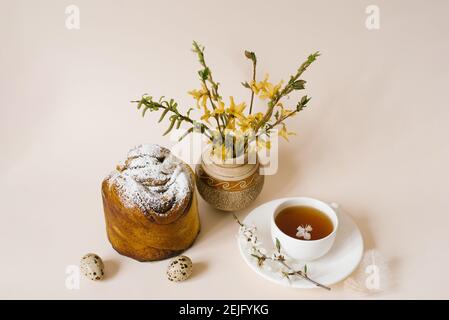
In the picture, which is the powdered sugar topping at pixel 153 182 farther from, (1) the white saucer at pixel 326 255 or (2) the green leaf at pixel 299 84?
(2) the green leaf at pixel 299 84

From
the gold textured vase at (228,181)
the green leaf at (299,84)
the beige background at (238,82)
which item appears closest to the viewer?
the green leaf at (299,84)

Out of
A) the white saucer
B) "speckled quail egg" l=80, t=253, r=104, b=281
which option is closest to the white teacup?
the white saucer

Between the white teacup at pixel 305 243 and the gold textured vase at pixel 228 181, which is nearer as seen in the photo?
the white teacup at pixel 305 243

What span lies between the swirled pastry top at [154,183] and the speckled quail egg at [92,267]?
19cm

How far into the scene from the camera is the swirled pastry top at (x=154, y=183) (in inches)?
54.3

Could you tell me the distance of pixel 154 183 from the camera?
143 cm

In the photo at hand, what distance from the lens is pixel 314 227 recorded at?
144cm

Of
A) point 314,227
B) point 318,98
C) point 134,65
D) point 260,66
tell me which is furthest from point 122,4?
point 314,227

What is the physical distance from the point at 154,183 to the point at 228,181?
210 mm

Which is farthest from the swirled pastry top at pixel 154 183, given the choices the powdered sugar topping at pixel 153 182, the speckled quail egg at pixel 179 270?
the speckled quail egg at pixel 179 270

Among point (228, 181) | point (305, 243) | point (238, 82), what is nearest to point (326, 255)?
point (305, 243)

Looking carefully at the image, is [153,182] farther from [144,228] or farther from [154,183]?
[144,228]

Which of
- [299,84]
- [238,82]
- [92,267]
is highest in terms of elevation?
[299,84]

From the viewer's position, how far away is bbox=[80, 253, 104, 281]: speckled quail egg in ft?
4.65
